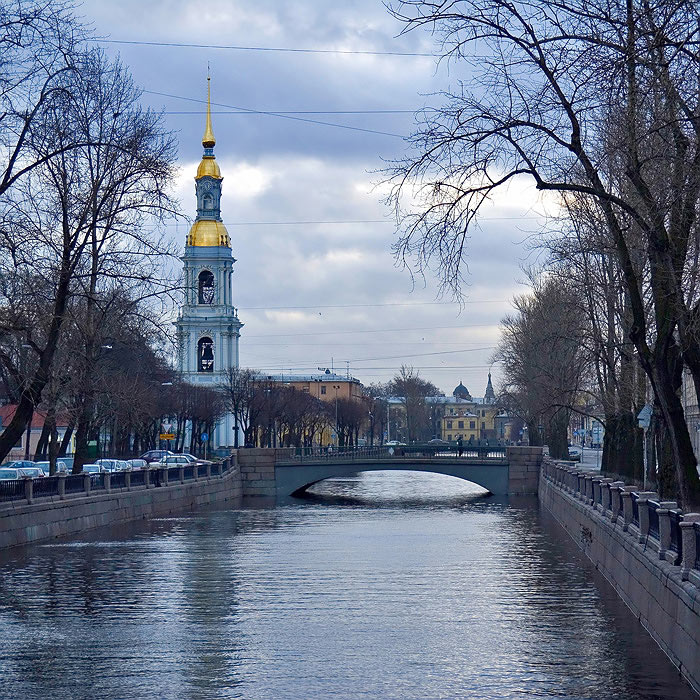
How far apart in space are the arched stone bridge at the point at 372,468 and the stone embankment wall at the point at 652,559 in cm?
4383

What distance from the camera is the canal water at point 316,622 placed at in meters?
18.2

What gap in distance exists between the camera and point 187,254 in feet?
438

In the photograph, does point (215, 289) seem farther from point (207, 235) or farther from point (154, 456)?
point (154, 456)

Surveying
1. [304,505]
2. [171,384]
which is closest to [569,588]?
[304,505]

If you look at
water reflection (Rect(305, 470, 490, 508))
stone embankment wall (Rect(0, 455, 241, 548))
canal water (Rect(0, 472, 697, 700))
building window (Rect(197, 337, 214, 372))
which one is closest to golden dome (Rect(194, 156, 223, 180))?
building window (Rect(197, 337, 214, 372))

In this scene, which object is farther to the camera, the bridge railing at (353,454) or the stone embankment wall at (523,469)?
the bridge railing at (353,454)

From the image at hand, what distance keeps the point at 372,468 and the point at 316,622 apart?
202 feet

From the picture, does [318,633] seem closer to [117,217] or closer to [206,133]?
[117,217]

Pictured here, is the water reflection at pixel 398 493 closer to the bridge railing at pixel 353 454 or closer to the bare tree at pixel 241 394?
the bridge railing at pixel 353 454

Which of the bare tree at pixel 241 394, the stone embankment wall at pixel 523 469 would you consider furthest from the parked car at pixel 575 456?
the bare tree at pixel 241 394

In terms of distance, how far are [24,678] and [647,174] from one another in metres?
15.1

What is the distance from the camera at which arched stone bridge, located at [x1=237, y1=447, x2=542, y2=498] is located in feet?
267

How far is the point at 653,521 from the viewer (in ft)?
72.8

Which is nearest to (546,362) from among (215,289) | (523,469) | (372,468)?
(523,469)
